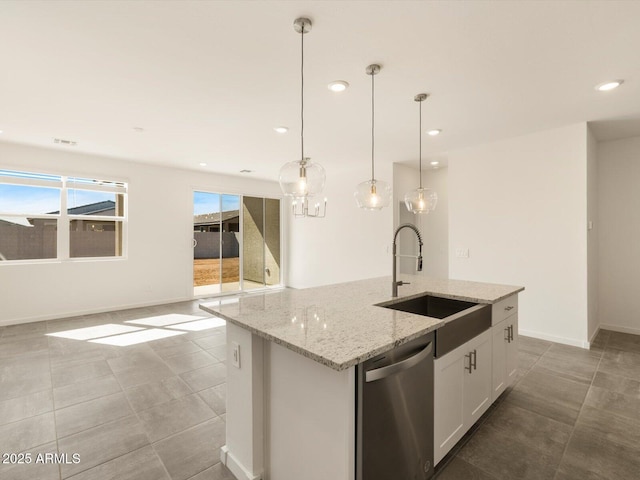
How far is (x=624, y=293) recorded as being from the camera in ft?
13.8

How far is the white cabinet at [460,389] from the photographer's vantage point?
5.52ft

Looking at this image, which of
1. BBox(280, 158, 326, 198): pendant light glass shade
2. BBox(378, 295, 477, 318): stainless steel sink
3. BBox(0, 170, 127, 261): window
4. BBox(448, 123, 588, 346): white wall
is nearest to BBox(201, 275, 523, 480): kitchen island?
BBox(378, 295, 477, 318): stainless steel sink

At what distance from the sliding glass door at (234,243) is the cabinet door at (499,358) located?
5627 mm

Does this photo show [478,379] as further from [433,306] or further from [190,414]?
[190,414]

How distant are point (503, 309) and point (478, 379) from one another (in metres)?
0.63

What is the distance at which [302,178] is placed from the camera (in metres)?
2.26

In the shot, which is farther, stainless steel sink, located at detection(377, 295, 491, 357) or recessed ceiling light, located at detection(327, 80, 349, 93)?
recessed ceiling light, located at detection(327, 80, 349, 93)

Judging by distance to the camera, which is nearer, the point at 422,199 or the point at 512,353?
the point at 512,353

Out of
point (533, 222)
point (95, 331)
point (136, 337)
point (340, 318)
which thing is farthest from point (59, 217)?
point (533, 222)

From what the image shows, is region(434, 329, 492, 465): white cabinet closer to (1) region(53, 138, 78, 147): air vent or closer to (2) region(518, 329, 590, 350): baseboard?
(2) region(518, 329, 590, 350): baseboard

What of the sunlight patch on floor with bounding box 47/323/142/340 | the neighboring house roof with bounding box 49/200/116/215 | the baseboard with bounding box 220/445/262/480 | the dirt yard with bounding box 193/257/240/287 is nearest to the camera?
the baseboard with bounding box 220/445/262/480

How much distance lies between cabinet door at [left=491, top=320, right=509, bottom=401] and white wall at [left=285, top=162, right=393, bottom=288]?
314 cm

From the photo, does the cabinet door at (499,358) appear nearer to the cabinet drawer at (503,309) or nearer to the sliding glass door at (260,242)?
the cabinet drawer at (503,309)

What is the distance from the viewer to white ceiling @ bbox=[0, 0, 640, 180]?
1842 millimetres
